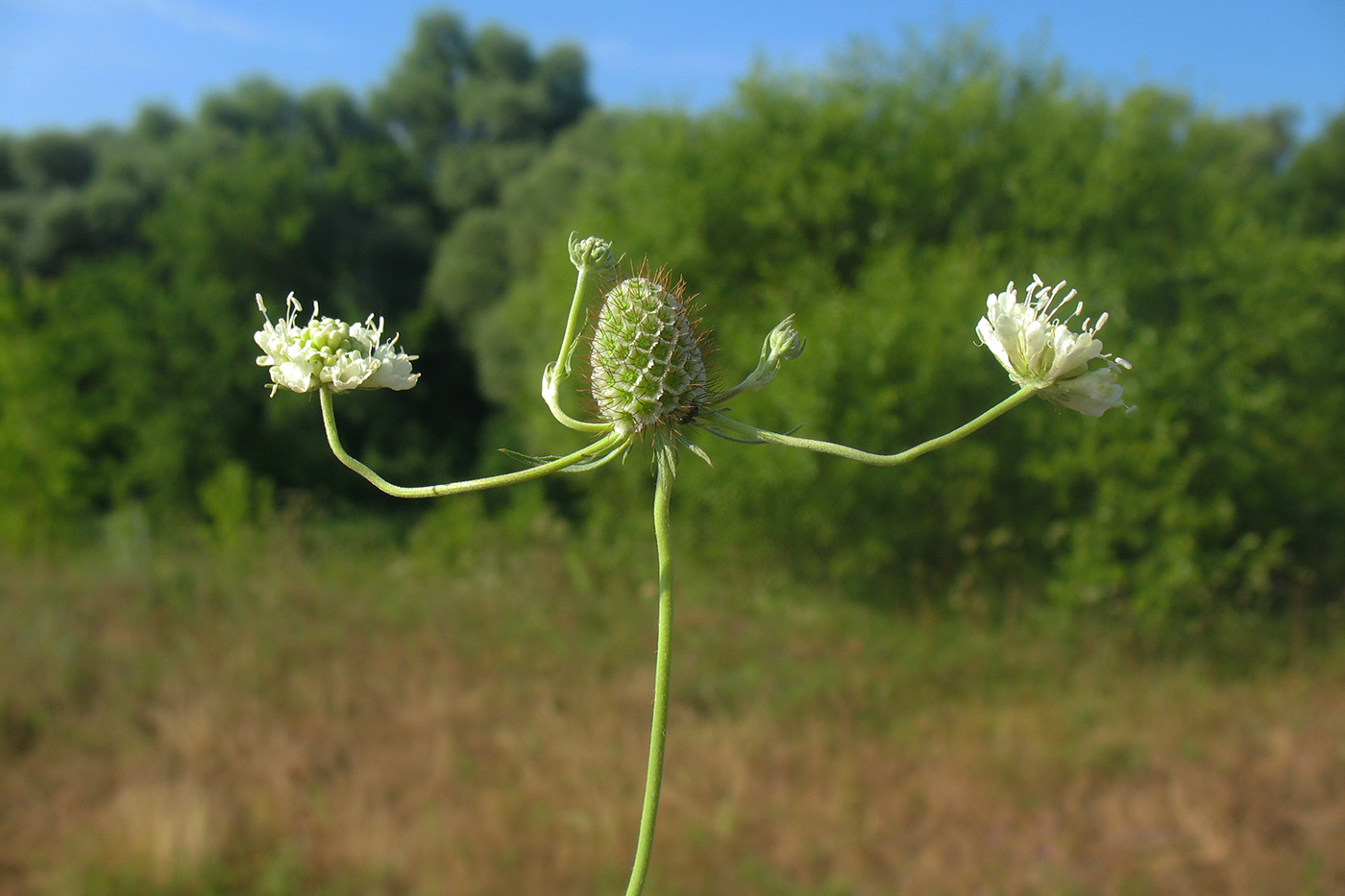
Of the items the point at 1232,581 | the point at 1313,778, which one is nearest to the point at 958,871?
the point at 1313,778

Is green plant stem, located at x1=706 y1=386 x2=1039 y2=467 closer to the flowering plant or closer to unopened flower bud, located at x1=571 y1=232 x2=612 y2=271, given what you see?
the flowering plant

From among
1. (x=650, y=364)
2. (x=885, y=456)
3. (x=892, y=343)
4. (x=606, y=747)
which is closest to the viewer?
(x=885, y=456)

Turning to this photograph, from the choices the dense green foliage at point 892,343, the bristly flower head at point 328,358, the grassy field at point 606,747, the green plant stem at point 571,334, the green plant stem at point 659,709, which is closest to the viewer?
the green plant stem at point 659,709

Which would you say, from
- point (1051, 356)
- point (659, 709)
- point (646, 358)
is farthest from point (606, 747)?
point (659, 709)

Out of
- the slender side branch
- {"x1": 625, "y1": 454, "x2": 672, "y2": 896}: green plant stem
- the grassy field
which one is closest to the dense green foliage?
the grassy field

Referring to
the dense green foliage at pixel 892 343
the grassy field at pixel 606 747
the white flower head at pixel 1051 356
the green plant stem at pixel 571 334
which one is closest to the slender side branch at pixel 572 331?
the green plant stem at pixel 571 334

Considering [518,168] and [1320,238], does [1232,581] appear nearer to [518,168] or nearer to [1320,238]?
[1320,238]

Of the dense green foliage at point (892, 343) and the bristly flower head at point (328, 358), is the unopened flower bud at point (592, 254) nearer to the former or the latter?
the bristly flower head at point (328, 358)

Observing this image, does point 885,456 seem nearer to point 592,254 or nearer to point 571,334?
point 571,334
